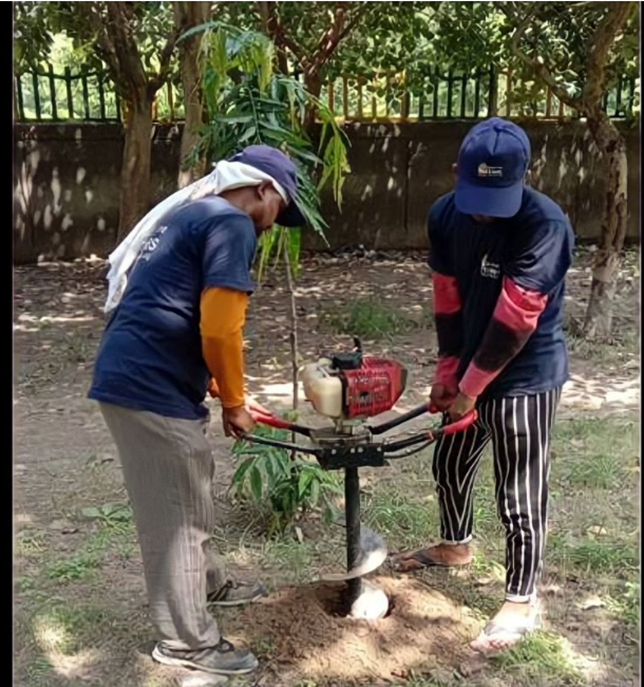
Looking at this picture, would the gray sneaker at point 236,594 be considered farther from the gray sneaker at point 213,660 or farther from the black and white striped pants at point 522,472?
the black and white striped pants at point 522,472

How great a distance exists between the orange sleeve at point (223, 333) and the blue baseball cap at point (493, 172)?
727 millimetres

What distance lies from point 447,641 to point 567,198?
25.4 feet

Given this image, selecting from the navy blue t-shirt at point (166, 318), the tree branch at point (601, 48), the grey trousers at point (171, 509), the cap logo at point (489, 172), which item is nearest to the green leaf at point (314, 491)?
the grey trousers at point (171, 509)

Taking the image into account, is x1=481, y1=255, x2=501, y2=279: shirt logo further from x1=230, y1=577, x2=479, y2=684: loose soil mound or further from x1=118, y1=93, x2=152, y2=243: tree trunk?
x1=118, y1=93, x2=152, y2=243: tree trunk

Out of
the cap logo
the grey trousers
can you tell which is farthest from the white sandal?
the cap logo

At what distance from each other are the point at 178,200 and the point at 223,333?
0.47 metres

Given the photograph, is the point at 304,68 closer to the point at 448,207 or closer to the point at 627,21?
the point at 627,21

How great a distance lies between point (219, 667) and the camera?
9.73ft

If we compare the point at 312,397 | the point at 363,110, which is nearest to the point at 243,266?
the point at 312,397

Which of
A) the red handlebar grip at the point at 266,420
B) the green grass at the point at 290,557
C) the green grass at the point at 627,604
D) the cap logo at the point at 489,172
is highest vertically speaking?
the cap logo at the point at 489,172

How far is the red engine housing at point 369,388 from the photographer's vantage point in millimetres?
2814

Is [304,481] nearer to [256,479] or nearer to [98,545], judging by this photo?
[256,479]

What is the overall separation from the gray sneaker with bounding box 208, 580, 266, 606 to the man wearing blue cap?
2.61 feet
